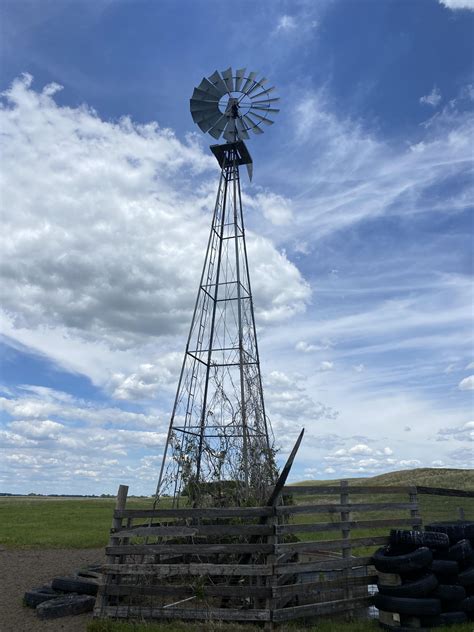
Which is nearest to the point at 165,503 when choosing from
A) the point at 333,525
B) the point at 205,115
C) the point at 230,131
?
the point at 333,525

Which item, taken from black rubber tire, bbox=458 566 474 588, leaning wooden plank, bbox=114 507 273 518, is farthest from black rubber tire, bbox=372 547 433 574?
leaning wooden plank, bbox=114 507 273 518

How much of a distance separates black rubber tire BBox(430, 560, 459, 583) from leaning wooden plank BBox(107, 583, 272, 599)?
2704 millimetres

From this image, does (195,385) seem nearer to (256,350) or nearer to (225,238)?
(256,350)

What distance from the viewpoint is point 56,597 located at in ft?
31.5

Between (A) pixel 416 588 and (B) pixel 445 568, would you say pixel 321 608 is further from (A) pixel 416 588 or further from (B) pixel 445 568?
(B) pixel 445 568

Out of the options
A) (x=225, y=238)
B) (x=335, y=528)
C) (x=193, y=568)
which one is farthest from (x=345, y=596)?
(x=225, y=238)

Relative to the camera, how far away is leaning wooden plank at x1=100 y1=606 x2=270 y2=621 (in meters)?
7.62

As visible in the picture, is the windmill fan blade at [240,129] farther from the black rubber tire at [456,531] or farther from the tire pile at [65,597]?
the tire pile at [65,597]

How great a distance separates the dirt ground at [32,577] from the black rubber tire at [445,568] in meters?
5.63

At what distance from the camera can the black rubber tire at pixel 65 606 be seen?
8812 mm

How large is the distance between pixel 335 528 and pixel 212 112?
12.9 meters

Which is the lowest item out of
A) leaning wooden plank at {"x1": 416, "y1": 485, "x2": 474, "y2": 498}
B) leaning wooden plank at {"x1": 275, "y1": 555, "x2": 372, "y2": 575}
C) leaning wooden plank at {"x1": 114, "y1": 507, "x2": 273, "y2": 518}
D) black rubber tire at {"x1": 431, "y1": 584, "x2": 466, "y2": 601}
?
black rubber tire at {"x1": 431, "y1": 584, "x2": 466, "y2": 601}

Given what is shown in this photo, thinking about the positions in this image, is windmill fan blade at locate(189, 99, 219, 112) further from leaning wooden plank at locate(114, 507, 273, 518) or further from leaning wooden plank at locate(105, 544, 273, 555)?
leaning wooden plank at locate(105, 544, 273, 555)

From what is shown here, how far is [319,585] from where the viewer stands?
8.32 m
